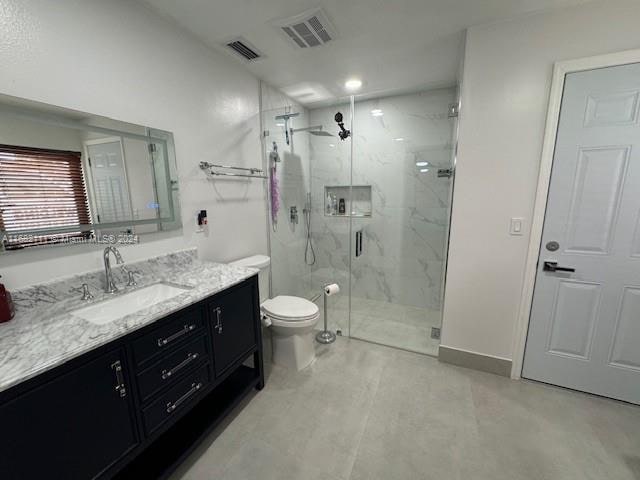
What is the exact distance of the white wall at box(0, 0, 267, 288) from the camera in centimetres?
118

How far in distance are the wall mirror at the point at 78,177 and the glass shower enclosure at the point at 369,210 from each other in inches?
48.5

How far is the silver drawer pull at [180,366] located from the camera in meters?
1.24

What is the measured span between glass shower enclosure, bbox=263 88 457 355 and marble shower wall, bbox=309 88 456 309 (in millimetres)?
11

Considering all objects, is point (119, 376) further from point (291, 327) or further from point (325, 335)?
point (325, 335)

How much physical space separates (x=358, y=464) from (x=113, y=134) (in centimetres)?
225

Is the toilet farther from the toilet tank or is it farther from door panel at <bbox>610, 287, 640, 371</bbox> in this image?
door panel at <bbox>610, 287, 640, 371</bbox>

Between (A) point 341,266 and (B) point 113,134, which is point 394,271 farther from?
(B) point 113,134

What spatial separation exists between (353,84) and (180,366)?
2785 mm

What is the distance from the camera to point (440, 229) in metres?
2.90

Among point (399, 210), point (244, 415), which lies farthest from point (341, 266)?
point (244, 415)

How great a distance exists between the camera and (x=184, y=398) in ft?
4.41

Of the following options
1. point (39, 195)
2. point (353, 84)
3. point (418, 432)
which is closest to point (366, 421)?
point (418, 432)

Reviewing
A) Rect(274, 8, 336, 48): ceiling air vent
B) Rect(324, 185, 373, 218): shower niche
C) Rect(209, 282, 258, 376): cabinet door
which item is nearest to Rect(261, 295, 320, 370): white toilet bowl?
Rect(209, 282, 258, 376): cabinet door

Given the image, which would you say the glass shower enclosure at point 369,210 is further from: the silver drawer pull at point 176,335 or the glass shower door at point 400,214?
the silver drawer pull at point 176,335
